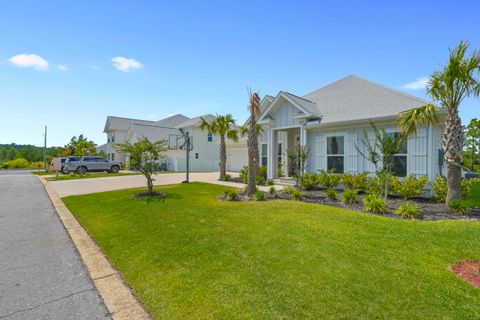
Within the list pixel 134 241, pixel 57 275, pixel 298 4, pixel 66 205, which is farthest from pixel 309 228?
pixel 66 205

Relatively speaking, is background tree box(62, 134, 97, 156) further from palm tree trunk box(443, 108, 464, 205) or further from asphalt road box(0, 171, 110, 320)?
palm tree trunk box(443, 108, 464, 205)

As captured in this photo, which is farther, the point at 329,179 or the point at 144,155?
the point at 329,179

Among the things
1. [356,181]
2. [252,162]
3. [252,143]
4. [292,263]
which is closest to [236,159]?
[252,143]

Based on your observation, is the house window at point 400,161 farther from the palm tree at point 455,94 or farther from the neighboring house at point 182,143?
the neighboring house at point 182,143

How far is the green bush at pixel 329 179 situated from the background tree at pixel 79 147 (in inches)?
1578

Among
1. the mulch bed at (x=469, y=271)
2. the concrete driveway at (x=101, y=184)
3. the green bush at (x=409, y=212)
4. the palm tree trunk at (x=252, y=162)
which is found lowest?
the mulch bed at (x=469, y=271)

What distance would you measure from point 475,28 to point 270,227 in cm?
934

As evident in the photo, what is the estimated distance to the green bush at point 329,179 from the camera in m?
11.7

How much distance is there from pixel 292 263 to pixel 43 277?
159 inches

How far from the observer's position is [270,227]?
5957 millimetres

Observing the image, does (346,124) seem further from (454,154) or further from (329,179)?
(454,154)

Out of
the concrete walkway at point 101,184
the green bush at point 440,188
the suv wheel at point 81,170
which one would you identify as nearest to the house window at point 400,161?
the green bush at point 440,188

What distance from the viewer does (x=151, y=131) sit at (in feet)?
119

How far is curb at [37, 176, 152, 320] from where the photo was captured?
3.16m
